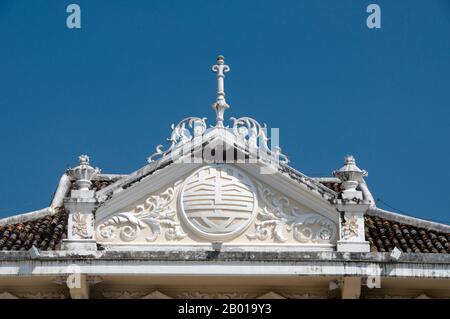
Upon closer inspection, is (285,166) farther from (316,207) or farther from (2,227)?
(2,227)

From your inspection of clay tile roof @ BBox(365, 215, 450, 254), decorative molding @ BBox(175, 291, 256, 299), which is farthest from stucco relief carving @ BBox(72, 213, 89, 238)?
clay tile roof @ BBox(365, 215, 450, 254)

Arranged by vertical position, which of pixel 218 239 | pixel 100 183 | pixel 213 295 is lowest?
pixel 213 295

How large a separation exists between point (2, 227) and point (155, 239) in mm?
3128

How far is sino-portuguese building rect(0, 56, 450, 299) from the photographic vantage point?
2347 centimetres

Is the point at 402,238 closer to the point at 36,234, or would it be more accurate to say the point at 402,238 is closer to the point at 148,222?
the point at 148,222

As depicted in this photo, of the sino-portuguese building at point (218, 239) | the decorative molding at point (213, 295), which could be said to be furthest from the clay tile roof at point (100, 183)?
the decorative molding at point (213, 295)

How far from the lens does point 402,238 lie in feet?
82.5

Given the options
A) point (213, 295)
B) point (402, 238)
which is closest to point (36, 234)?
point (213, 295)

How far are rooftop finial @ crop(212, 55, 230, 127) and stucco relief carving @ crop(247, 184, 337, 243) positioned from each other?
4.51 feet

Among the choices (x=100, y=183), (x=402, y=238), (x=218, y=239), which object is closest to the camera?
(x=218, y=239)

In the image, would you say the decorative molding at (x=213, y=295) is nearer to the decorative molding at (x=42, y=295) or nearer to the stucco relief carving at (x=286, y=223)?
the stucco relief carving at (x=286, y=223)

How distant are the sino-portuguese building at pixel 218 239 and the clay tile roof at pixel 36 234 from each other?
0.24 ft

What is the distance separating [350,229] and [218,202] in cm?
217
